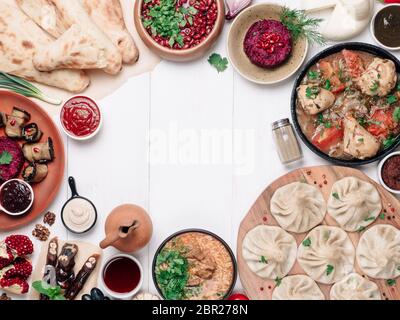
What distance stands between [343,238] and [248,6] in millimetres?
1234

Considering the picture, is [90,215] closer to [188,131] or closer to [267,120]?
[188,131]

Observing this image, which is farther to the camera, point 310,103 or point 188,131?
point 188,131

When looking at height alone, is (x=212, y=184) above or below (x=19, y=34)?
below

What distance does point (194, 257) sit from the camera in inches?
135

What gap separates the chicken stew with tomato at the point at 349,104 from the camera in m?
3.34

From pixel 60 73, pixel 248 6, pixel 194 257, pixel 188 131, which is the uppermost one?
pixel 248 6

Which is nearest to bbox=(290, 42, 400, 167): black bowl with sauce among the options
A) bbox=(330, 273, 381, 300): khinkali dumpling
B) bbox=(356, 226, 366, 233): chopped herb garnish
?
bbox=(356, 226, 366, 233): chopped herb garnish

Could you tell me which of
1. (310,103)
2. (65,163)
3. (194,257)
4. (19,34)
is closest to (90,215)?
(65,163)

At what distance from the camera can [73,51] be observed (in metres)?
3.41

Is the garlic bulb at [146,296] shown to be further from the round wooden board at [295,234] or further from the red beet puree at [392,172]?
the red beet puree at [392,172]

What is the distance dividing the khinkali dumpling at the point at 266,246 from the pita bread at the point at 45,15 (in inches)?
54.1

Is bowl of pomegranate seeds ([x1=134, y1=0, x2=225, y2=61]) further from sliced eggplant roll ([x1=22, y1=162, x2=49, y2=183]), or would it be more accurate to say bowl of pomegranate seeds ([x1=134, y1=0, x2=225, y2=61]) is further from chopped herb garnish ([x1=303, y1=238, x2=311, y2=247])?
chopped herb garnish ([x1=303, y1=238, x2=311, y2=247])

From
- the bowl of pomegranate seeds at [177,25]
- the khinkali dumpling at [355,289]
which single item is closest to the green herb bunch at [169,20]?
the bowl of pomegranate seeds at [177,25]
